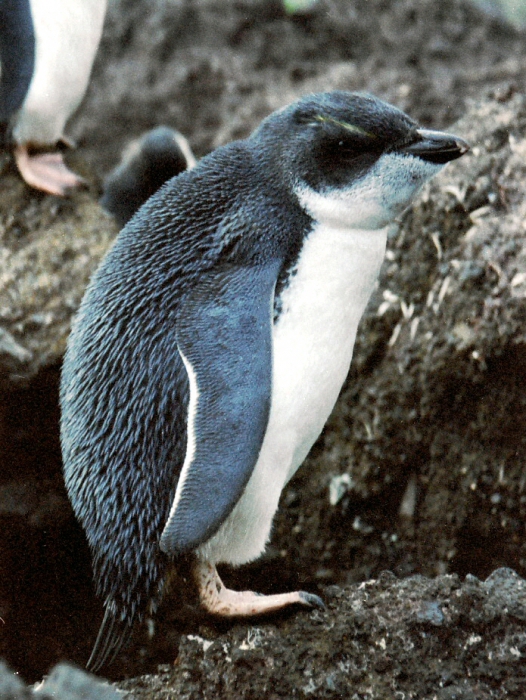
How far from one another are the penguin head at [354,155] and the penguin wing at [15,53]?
44.2 inches

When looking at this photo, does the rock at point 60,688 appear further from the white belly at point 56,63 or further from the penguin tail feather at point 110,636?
the white belly at point 56,63

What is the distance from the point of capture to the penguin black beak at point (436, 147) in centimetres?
153

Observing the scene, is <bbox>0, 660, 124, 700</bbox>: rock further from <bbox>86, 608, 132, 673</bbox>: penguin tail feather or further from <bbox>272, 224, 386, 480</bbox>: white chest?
<bbox>272, 224, 386, 480</bbox>: white chest

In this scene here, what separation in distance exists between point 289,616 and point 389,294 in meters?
0.90

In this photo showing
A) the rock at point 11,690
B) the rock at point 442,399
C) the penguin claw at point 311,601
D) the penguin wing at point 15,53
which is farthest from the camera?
the penguin wing at point 15,53

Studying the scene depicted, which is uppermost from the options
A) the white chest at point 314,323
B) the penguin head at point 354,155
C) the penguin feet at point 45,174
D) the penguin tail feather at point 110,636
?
the penguin head at point 354,155

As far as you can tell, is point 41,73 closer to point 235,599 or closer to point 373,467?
point 373,467

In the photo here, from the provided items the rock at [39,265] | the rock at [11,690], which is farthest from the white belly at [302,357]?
the rock at [39,265]

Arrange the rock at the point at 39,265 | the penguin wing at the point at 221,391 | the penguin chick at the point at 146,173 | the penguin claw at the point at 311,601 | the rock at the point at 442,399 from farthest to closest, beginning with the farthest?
the penguin chick at the point at 146,173 → the rock at the point at 39,265 → the rock at the point at 442,399 → the penguin claw at the point at 311,601 → the penguin wing at the point at 221,391

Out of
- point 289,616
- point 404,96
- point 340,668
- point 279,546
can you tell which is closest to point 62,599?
point 279,546

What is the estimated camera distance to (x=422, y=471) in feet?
6.68

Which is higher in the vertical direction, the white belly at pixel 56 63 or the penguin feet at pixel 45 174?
the white belly at pixel 56 63

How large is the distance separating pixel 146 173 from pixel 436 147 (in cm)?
144

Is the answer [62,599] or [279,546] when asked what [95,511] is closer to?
[62,599]
